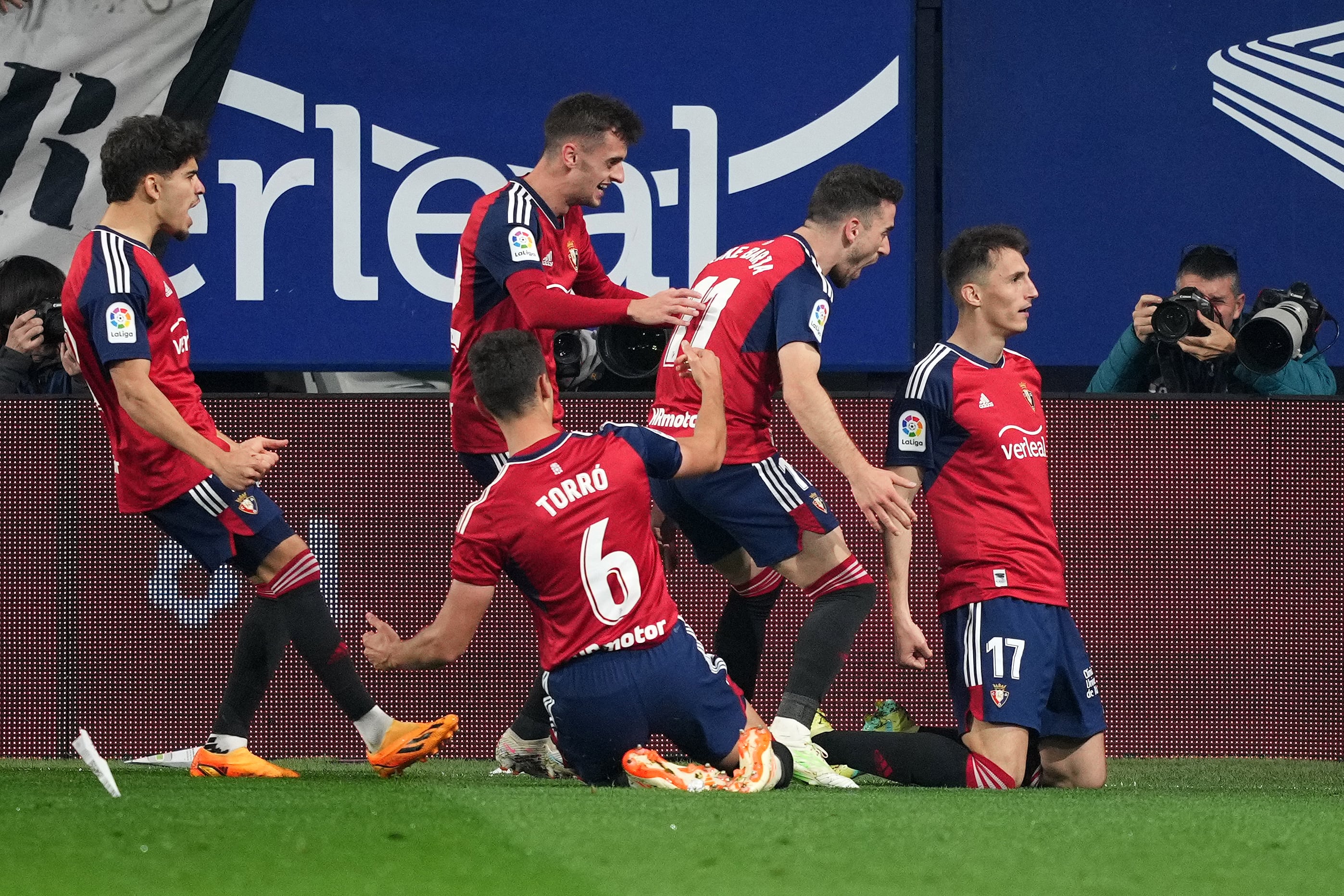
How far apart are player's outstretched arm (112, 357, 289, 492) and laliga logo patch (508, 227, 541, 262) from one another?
0.89 m

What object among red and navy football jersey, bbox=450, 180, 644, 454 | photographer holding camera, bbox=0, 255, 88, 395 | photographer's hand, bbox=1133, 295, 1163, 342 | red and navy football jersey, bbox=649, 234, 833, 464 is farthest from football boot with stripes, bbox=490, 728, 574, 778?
photographer's hand, bbox=1133, 295, 1163, 342

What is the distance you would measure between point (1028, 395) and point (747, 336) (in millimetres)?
899

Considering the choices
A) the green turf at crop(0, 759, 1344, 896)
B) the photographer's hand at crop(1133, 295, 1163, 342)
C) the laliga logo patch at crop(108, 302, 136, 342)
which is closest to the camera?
the green turf at crop(0, 759, 1344, 896)

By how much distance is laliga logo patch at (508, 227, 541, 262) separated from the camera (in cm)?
516

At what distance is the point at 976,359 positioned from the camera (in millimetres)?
5375

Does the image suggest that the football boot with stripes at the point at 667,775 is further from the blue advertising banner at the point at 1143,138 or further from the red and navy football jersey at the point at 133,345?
the blue advertising banner at the point at 1143,138

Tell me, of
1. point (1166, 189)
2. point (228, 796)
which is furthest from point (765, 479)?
point (1166, 189)

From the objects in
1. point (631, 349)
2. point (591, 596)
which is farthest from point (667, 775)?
point (631, 349)

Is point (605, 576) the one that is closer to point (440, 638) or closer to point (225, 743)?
point (440, 638)

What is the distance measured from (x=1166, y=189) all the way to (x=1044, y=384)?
1.03 m

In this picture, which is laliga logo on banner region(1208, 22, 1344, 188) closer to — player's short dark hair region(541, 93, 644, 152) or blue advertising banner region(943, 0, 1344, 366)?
blue advertising banner region(943, 0, 1344, 366)

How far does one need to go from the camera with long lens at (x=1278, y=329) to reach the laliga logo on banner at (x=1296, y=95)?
1401mm

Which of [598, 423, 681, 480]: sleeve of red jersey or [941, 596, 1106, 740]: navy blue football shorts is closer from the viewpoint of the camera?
[598, 423, 681, 480]: sleeve of red jersey

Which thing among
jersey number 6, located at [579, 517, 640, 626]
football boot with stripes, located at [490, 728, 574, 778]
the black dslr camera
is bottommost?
football boot with stripes, located at [490, 728, 574, 778]
